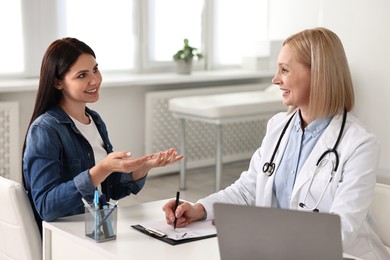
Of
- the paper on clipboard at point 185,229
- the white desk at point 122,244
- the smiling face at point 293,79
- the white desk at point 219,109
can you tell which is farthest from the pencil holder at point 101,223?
the white desk at point 219,109

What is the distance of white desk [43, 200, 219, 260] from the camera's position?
75.7 inches

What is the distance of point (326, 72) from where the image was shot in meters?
2.21

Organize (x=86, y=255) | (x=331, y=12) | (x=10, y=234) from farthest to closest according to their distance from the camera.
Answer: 1. (x=331, y=12)
2. (x=10, y=234)
3. (x=86, y=255)

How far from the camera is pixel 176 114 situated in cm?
532

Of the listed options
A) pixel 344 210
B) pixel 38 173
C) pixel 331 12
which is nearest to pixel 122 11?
pixel 331 12

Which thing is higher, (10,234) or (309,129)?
(309,129)

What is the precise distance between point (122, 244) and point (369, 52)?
9.06ft

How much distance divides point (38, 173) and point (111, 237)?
39 centimetres

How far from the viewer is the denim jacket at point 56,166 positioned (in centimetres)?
222

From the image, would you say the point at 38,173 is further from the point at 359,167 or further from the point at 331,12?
the point at 331,12

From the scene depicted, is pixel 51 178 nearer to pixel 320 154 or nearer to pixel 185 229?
pixel 185 229

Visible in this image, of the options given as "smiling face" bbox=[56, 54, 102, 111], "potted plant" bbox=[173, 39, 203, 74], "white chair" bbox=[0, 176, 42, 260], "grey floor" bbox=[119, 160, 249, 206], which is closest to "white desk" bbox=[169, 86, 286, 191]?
"grey floor" bbox=[119, 160, 249, 206]

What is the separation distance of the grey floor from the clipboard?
2739 mm

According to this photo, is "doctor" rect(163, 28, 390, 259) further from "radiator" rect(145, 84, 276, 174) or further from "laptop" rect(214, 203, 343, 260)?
"radiator" rect(145, 84, 276, 174)
